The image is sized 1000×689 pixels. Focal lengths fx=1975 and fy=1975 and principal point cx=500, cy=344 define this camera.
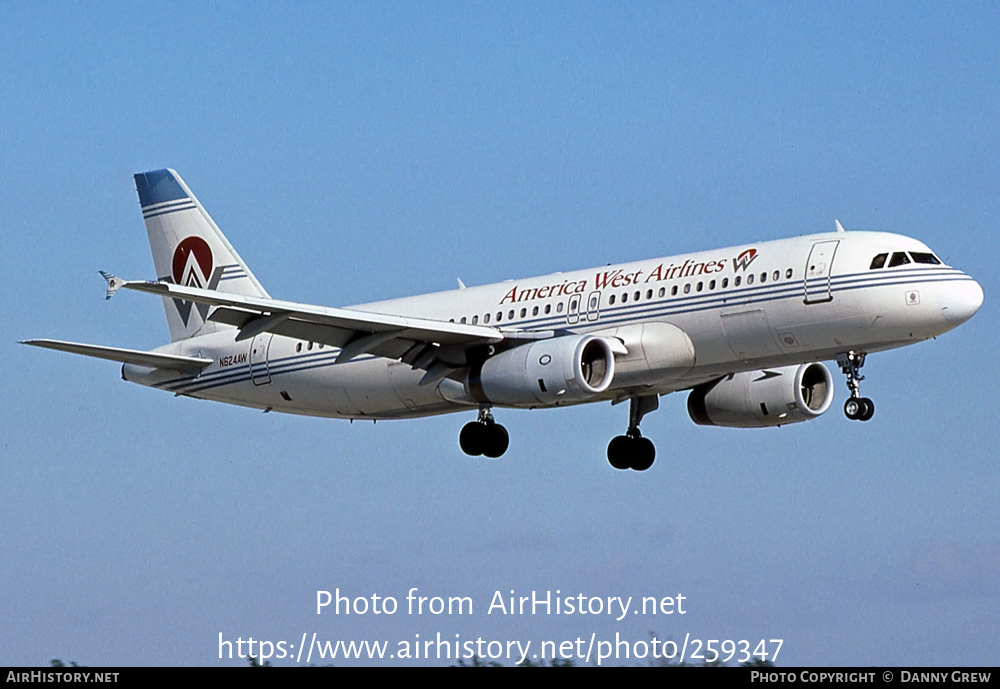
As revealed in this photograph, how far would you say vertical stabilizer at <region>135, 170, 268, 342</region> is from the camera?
57000 millimetres

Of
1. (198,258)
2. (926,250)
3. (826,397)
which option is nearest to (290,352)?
(198,258)

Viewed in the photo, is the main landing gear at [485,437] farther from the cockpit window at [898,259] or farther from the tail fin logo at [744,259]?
the cockpit window at [898,259]

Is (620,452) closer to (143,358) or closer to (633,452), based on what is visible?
(633,452)

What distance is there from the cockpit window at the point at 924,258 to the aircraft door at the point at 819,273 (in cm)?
178

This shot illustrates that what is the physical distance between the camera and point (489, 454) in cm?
5169

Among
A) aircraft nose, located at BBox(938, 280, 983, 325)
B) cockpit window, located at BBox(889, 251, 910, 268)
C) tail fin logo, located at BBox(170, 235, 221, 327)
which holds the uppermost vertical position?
tail fin logo, located at BBox(170, 235, 221, 327)

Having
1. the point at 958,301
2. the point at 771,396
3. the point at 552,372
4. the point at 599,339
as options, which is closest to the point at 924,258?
the point at 958,301

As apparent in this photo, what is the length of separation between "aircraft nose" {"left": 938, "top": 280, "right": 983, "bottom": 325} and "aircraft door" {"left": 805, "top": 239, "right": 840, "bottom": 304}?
8.36 ft

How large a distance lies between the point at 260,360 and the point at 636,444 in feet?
34.6

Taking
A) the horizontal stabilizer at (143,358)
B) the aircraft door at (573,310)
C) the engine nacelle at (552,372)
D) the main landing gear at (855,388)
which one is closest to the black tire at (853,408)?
the main landing gear at (855,388)

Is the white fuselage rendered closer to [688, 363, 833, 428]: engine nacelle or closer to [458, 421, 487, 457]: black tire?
[458, 421, 487, 457]: black tire

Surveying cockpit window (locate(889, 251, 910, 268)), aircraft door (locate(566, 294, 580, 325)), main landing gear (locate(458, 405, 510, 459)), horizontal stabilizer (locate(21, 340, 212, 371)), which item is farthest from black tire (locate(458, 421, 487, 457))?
cockpit window (locate(889, 251, 910, 268))
